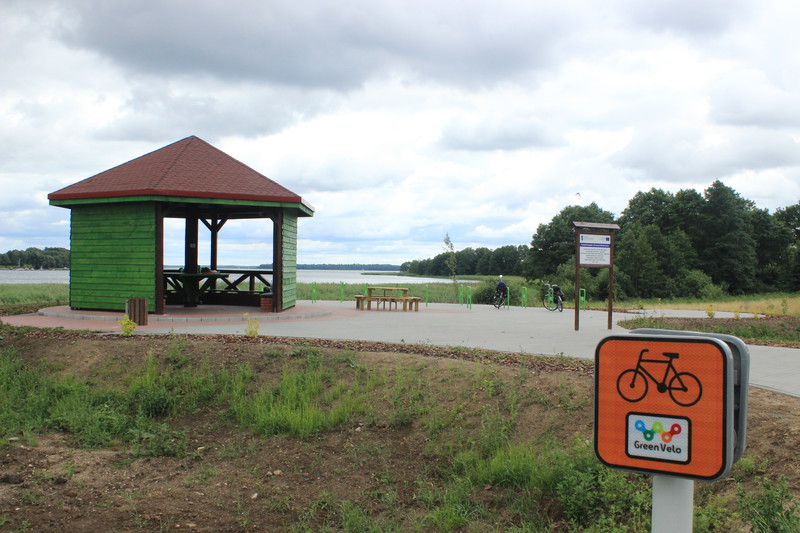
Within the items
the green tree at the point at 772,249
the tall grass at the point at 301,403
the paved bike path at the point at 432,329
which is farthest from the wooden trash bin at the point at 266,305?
the green tree at the point at 772,249

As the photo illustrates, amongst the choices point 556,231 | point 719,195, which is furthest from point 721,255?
point 556,231

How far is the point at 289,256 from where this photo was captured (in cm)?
1730

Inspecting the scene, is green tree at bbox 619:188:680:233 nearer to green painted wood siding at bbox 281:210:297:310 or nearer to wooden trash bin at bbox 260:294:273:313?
green painted wood siding at bbox 281:210:297:310

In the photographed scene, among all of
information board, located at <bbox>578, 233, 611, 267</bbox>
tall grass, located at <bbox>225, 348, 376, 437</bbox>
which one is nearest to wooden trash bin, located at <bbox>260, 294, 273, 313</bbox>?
information board, located at <bbox>578, 233, 611, 267</bbox>

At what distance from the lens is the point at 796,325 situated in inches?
587

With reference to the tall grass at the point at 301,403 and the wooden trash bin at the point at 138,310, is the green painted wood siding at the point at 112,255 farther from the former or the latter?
the tall grass at the point at 301,403

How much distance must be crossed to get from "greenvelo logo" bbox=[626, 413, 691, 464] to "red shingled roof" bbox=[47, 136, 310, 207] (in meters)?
14.2

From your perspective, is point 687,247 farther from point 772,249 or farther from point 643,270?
point 772,249

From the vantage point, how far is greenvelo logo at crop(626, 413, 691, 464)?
1642mm

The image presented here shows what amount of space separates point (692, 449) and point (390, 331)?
36.2 ft

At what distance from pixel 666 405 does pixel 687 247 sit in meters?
58.7

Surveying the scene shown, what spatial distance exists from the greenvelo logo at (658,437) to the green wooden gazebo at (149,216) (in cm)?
1416

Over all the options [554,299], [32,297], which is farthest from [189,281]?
[554,299]

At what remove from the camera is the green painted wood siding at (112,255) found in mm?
14977
